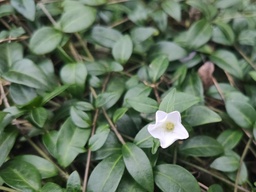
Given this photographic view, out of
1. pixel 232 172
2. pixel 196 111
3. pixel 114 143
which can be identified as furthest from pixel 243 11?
pixel 114 143

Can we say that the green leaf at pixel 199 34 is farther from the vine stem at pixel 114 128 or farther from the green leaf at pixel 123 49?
the vine stem at pixel 114 128

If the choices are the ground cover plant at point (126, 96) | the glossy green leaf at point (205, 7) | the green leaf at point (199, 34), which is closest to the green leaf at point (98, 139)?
the ground cover plant at point (126, 96)

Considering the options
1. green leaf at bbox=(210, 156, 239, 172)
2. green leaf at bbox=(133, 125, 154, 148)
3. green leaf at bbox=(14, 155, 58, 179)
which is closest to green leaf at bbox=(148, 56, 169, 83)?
green leaf at bbox=(133, 125, 154, 148)

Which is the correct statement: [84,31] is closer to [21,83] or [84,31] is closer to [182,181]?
[21,83]

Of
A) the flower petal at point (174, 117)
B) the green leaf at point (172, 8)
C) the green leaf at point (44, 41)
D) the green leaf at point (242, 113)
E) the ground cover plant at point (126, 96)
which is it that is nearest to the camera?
the flower petal at point (174, 117)

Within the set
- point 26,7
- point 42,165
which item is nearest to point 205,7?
point 26,7
